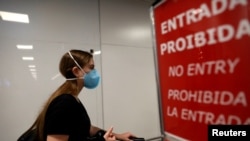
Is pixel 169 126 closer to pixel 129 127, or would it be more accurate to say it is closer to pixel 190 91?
pixel 190 91

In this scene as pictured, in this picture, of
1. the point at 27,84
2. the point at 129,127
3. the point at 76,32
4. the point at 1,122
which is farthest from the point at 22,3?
the point at 129,127

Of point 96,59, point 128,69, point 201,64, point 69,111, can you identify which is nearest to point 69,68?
point 69,111

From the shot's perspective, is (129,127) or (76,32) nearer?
(76,32)

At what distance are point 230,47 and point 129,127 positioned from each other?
2.31 m

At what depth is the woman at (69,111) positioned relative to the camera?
3.68 feet

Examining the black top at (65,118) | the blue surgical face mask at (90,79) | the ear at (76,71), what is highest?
the ear at (76,71)

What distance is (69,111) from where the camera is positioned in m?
1.15

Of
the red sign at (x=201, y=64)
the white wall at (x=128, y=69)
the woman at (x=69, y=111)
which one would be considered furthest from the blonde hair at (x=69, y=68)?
the white wall at (x=128, y=69)

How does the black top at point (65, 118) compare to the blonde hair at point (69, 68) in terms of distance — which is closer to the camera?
the black top at point (65, 118)

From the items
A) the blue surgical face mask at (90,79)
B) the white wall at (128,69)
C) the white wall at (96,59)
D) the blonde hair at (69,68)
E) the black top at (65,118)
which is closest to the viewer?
the black top at (65,118)

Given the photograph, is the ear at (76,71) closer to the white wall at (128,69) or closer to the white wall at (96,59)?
the white wall at (96,59)

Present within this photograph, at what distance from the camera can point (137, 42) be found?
9.84 feet

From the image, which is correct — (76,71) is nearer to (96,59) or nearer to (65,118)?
(65,118)

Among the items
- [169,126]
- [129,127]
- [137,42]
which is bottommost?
[129,127]
